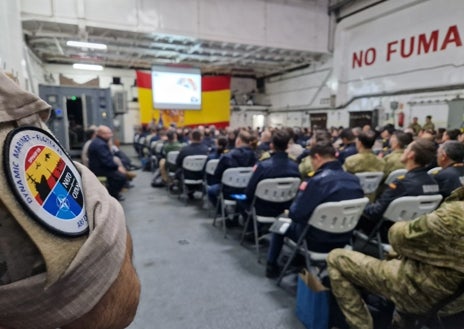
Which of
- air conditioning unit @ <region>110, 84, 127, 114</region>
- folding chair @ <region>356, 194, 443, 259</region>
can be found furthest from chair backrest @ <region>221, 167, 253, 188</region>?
air conditioning unit @ <region>110, 84, 127, 114</region>

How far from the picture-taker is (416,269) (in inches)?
52.1

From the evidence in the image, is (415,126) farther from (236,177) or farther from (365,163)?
(236,177)

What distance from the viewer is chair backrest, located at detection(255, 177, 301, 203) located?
2662mm

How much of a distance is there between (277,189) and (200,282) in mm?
1105

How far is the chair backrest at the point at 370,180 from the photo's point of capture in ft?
9.96

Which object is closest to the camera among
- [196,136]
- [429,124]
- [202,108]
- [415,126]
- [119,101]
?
[196,136]

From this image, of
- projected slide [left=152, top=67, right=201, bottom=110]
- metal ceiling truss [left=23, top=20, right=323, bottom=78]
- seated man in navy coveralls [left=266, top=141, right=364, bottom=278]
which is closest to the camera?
seated man in navy coveralls [left=266, top=141, right=364, bottom=278]

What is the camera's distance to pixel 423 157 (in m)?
2.19

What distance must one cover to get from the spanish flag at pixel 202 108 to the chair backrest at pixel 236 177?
390 inches

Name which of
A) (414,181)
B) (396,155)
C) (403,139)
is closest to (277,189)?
(414,181)

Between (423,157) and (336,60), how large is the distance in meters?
10.1

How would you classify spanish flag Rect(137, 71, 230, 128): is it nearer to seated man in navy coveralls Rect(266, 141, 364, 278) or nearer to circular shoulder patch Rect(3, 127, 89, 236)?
seated man in navy coveralls Rect(266, 141, 364, 278)

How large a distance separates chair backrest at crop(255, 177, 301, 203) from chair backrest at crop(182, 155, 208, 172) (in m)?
1.81

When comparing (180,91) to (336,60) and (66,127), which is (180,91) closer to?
(66,127)
